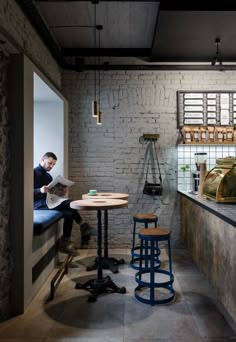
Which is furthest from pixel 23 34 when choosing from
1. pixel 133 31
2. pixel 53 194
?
pixel 53 194

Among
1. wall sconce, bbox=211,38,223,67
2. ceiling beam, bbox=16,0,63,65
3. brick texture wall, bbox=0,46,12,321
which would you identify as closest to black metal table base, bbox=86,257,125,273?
brick texture wall, bbox=0,46,12,321

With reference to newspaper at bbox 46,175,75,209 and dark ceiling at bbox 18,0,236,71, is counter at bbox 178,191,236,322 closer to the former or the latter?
newspaper at bbox 46,175,75,209

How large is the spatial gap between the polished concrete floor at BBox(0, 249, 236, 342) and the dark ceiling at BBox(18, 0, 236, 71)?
3089 mm

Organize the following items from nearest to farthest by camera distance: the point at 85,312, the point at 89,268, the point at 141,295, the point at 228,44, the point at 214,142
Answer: the point at 85,312, the point at 141,295, the point at 89,268, the point at 228,44, the point at 214,142

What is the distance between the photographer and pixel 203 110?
487 cm

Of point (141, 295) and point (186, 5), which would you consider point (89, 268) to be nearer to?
point (141, 295)

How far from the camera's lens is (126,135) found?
4922 mm

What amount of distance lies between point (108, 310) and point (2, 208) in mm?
1382

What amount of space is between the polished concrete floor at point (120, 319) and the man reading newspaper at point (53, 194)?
94 centimetres

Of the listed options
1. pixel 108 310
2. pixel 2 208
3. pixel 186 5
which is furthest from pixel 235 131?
pixel 2 208

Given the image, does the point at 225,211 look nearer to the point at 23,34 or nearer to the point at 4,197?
the point at 4,197

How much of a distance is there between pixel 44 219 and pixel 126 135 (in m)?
2.19

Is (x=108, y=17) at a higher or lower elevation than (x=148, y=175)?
higher

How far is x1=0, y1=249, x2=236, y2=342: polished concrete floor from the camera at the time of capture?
7.64 feet
